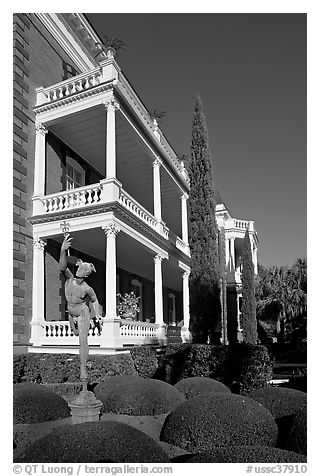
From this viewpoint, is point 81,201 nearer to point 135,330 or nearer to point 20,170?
point 20,170

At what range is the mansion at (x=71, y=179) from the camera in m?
11.0

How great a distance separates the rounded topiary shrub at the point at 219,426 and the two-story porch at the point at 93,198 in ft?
16.3

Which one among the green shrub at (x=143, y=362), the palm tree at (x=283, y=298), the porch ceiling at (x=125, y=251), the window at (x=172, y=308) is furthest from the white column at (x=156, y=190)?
the palm tree at (x=283, y=298)

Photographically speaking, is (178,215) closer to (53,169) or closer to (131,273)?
(131,273)

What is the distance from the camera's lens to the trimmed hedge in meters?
9.11

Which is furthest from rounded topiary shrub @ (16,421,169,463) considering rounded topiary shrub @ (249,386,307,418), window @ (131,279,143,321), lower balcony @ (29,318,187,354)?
window @ (131,279,143,321)

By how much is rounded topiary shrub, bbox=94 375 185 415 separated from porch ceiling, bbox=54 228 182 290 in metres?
5.18

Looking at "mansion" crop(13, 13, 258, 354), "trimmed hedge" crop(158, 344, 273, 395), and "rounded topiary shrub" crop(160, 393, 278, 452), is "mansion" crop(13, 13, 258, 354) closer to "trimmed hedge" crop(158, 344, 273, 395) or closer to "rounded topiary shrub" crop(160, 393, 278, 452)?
"trimmed hedge" crop(158, 344, 273, 395)

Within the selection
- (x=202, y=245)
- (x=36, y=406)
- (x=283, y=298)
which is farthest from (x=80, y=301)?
(x=283, y=298)

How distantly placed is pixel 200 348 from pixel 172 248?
6.77m

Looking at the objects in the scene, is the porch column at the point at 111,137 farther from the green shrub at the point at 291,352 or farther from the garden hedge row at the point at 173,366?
the green shrub at the point at 291,352

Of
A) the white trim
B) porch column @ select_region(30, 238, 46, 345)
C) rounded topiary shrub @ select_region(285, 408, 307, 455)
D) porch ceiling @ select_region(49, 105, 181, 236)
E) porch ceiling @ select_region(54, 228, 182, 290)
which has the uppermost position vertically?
the white trim

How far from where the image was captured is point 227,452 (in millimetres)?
3678
